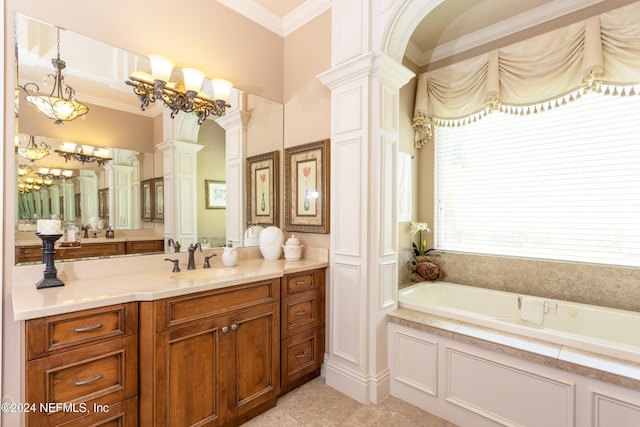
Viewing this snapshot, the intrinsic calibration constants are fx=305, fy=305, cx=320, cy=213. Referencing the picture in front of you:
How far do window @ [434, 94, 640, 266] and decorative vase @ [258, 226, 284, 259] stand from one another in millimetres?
1666

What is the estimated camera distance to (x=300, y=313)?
2.24 metres

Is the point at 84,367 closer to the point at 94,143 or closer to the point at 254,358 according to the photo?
the point at 254,358

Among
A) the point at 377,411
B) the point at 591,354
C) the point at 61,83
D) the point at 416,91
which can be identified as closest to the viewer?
the point at 591,354

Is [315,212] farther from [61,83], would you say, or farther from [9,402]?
[9,402]

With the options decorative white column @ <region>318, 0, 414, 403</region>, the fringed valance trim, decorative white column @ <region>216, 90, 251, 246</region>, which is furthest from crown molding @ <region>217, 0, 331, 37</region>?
the fringed valance trim

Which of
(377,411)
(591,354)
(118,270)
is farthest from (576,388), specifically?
(118,270)

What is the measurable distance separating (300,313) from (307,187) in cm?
101

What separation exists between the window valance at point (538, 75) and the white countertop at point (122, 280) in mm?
1907

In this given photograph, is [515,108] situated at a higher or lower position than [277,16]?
lower

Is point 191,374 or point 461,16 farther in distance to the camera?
point 461,16

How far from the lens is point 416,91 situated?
10.2 ft

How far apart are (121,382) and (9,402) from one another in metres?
0.61

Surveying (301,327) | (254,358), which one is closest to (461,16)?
(301,327)

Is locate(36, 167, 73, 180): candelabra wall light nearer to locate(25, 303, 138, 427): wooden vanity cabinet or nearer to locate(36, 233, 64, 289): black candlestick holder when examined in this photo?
locate(36, 233, 64, 289): black candlestick holder
